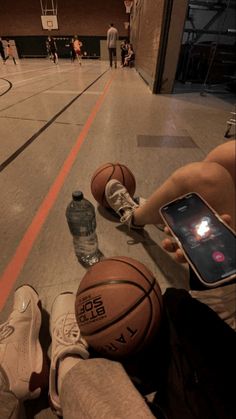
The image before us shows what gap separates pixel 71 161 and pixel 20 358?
6.83ft

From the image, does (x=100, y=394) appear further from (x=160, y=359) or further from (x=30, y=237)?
(x=30, y=237)

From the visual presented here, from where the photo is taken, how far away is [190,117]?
4.34 metres

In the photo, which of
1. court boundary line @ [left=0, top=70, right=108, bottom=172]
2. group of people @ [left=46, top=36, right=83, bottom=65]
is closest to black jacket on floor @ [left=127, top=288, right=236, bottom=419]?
court boundary line @ [left=0, top=70, right=108, bottom=172]

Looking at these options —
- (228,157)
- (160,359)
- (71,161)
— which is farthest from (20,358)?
(71,161)

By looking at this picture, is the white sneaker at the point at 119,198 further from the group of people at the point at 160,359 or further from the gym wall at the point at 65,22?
the gym wall at the point at 65,22

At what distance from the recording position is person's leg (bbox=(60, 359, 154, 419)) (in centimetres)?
65

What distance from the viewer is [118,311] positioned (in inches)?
35.2

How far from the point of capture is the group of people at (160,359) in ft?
2.25

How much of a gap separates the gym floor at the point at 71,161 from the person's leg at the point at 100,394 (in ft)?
0.97

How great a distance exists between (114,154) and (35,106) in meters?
3.01

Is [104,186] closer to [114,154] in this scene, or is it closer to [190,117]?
[114,154]

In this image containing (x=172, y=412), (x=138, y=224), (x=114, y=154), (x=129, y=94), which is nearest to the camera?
A: (x=172, y=412)

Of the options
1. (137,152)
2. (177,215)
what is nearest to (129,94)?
(137,152)

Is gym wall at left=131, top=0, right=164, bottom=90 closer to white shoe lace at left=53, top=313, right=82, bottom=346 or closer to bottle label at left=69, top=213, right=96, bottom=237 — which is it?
bottle label at left=69, top=213, right=96, bottom=237
